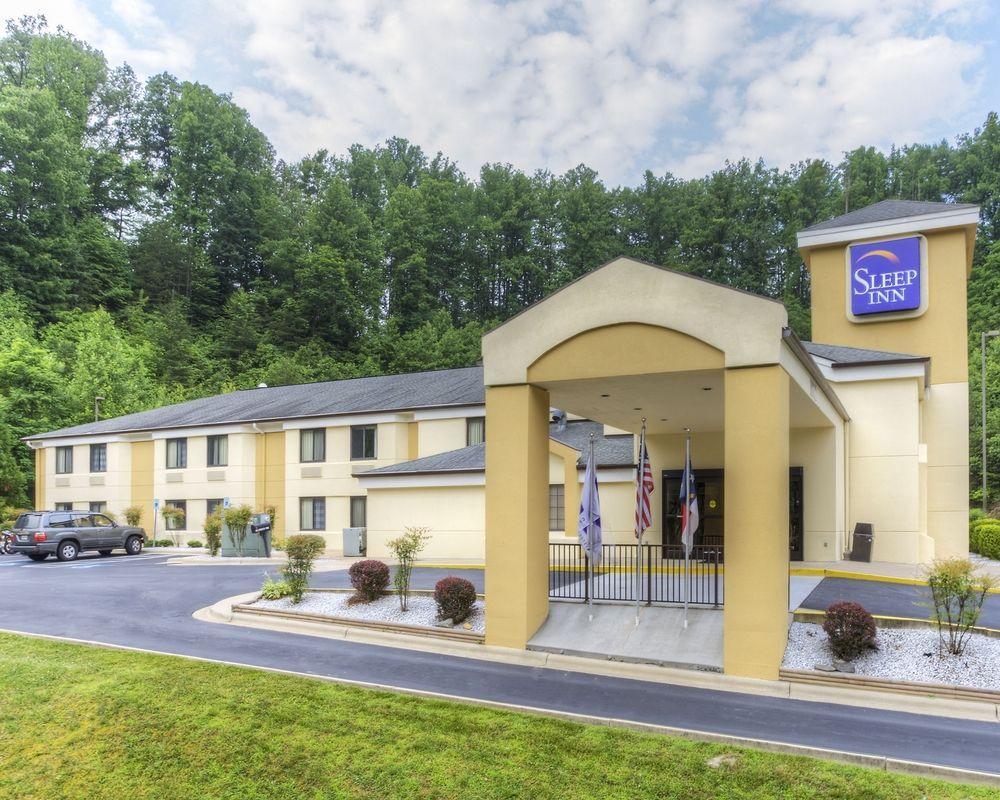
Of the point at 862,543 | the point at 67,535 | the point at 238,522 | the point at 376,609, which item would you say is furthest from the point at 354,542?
the point at 862,543

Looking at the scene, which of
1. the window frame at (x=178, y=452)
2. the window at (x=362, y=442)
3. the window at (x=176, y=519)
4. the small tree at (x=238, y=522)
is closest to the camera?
the small tree at (x=238, y=522)

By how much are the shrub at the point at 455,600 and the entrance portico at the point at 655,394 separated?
95 centimetres

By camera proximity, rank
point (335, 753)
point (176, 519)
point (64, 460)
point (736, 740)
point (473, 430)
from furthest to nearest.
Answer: point (64, 460), point (176, 519), point (473, 430), point (736, 740), point (335, 753)

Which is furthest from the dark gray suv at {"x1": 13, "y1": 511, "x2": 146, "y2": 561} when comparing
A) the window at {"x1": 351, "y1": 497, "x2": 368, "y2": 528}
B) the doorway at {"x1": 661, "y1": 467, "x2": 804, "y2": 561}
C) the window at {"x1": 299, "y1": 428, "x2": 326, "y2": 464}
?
the doorway at {"x1": 661, "y1": 467, "x2": 804, "y2": 561}

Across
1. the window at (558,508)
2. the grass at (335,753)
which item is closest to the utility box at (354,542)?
the window at (558,508)

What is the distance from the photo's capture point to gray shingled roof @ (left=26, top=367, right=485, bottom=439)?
102 feet

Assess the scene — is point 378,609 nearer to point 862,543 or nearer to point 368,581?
point 368,581

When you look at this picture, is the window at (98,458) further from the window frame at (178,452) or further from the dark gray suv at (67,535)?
the dark gray suv at (67,535)

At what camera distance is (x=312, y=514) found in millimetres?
31656

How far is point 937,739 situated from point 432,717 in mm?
5809

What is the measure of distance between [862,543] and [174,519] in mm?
30017

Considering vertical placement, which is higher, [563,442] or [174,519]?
[563,442]

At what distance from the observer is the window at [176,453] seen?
Answer: 35.1 m

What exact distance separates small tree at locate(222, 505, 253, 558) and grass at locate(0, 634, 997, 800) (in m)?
15.8
